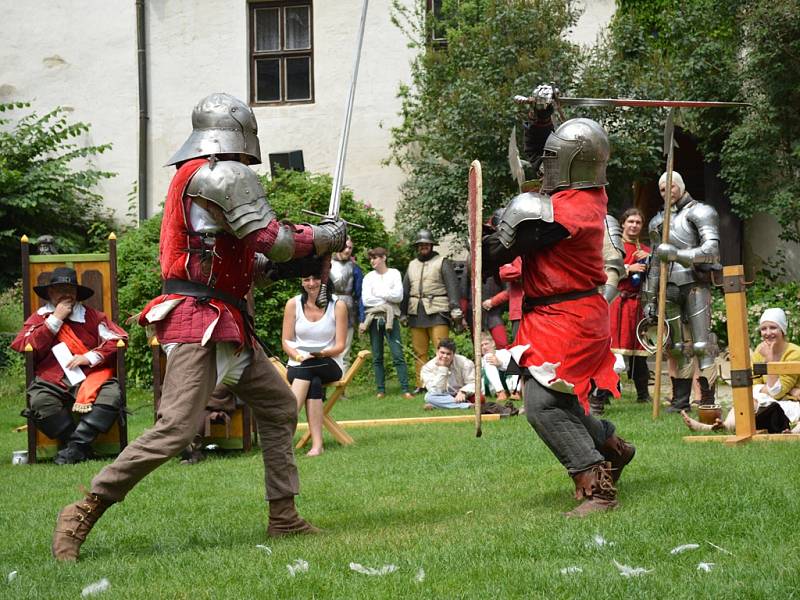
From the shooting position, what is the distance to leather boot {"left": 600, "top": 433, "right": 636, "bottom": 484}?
19.3 ft

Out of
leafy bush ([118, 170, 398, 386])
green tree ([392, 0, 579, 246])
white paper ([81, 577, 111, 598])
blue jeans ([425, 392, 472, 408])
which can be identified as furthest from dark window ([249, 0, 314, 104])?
white paper ([81, 577, 111, 598])

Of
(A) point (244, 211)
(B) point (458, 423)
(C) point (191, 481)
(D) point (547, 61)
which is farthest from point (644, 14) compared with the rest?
(A) point (244, 211)

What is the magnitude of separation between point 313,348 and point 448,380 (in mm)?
3201

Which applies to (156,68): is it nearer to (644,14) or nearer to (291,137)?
(291,137)

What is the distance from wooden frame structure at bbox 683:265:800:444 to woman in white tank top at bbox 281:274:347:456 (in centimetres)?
291

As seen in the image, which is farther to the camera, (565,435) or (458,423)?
(458,423)

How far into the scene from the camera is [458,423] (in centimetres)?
1007

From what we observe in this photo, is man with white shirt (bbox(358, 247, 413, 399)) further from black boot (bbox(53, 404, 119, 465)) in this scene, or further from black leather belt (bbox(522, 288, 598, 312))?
black leather belt (bbox(522, 288, 598, 312))

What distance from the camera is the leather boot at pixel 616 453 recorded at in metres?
5.87

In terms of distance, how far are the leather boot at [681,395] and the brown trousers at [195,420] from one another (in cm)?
514

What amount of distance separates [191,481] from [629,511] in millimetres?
3172

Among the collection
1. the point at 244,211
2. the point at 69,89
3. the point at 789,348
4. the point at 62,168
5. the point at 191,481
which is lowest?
the point at 191,481

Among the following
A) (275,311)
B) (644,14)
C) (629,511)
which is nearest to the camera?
(629,511)

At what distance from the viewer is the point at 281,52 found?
1819 cm
